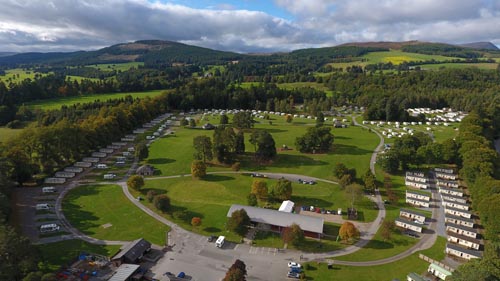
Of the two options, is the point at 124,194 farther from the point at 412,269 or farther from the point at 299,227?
the point at 412,269

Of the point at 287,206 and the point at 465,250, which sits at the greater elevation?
the point at 287,206

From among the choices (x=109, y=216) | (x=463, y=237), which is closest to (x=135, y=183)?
(x=109, y=216)

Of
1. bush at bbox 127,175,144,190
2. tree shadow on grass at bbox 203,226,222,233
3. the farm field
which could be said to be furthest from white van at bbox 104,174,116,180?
tree shadow on grass at bbox 203,226,222,233

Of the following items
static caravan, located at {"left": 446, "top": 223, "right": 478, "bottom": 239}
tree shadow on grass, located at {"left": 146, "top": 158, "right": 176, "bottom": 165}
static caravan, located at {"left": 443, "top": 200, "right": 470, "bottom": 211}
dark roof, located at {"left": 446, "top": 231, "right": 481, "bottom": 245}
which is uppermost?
tree shadow on grass, located at {"left": 146, "top": 158, "right": 176, "bottom": 165}

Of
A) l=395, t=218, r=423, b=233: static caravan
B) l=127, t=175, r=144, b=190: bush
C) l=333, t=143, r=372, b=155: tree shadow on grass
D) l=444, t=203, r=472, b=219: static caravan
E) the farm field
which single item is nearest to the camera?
l=395, t=218, r=423, b=233: static caravan

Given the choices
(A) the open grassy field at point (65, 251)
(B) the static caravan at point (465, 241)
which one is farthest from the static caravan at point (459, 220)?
(A) the open grassy field at point (65, 251)

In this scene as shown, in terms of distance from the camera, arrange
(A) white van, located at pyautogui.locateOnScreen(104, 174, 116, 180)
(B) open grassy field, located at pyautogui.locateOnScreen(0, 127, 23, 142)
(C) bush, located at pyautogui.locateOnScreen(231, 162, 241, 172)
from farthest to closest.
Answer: (B) open grassy field, located at pyautogui.locateOnScreen(0, 127, 23, 142) → (C) bush, located at pyautogui.locateOnScreen(231, 162, 241, 172) → (A) white van, located at pyautogui.locateOnScreen(104, 174, 116, 180)

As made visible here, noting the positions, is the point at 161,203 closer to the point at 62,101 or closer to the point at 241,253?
the point at 241,253

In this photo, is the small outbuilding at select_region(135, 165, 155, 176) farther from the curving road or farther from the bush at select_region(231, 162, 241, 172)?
the curving road
